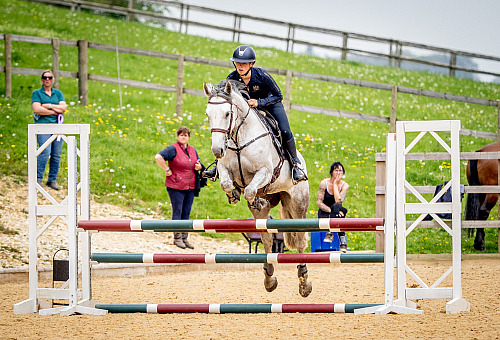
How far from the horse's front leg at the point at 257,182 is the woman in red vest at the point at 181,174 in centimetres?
374

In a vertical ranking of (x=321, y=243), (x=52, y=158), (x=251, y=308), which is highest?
(x=52, y=158)

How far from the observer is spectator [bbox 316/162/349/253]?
9.69 m

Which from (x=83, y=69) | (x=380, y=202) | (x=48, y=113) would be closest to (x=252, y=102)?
(x=380, y=202)

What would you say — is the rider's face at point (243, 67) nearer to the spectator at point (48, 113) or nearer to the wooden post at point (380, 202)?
the wooden post at point (380, 202)

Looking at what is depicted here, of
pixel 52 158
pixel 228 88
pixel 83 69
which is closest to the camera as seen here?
pixel 228 88

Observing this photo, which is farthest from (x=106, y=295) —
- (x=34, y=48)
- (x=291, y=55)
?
(x=291, y=55)

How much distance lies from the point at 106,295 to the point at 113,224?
195 cm

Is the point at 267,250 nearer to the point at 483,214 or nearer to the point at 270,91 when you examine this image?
the point at 270,91

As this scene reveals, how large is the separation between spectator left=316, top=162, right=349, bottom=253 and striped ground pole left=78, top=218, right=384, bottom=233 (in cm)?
383

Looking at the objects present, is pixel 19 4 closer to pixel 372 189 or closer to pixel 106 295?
pixel 372 189

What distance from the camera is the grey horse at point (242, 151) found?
587cm

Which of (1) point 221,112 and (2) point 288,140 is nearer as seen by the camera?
(1) point 221,112

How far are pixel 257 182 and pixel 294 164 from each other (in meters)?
0.83

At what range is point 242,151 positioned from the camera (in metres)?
6.30
